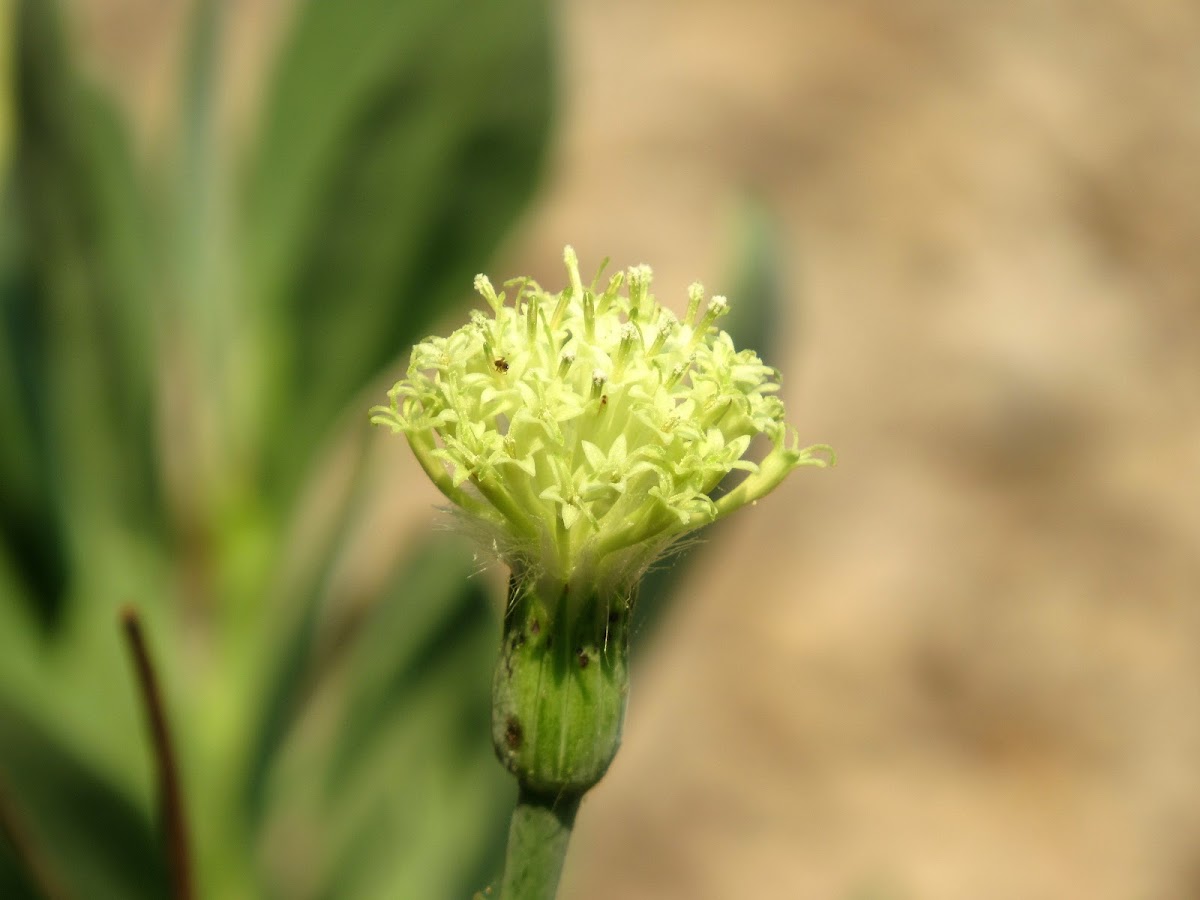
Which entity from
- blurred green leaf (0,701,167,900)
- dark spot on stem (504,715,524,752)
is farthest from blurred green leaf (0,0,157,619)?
dark spot on stem (504,715,524,752)

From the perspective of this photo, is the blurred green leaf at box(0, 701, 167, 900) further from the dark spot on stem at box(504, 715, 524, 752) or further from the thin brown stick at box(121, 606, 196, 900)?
the dark spot on stem at box(504, 715, 524, 752)

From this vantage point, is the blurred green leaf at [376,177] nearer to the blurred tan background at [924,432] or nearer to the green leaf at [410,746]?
the green leaf at [410,746]

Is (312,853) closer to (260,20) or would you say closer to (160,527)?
(160,527)

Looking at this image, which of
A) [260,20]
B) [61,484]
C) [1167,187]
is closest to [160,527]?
[61,484]

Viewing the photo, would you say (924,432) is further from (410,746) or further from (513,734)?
(513,734)

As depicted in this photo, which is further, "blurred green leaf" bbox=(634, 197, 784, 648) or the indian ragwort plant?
"blurred green leaf" bbox=(634, 197, 784, 648)
